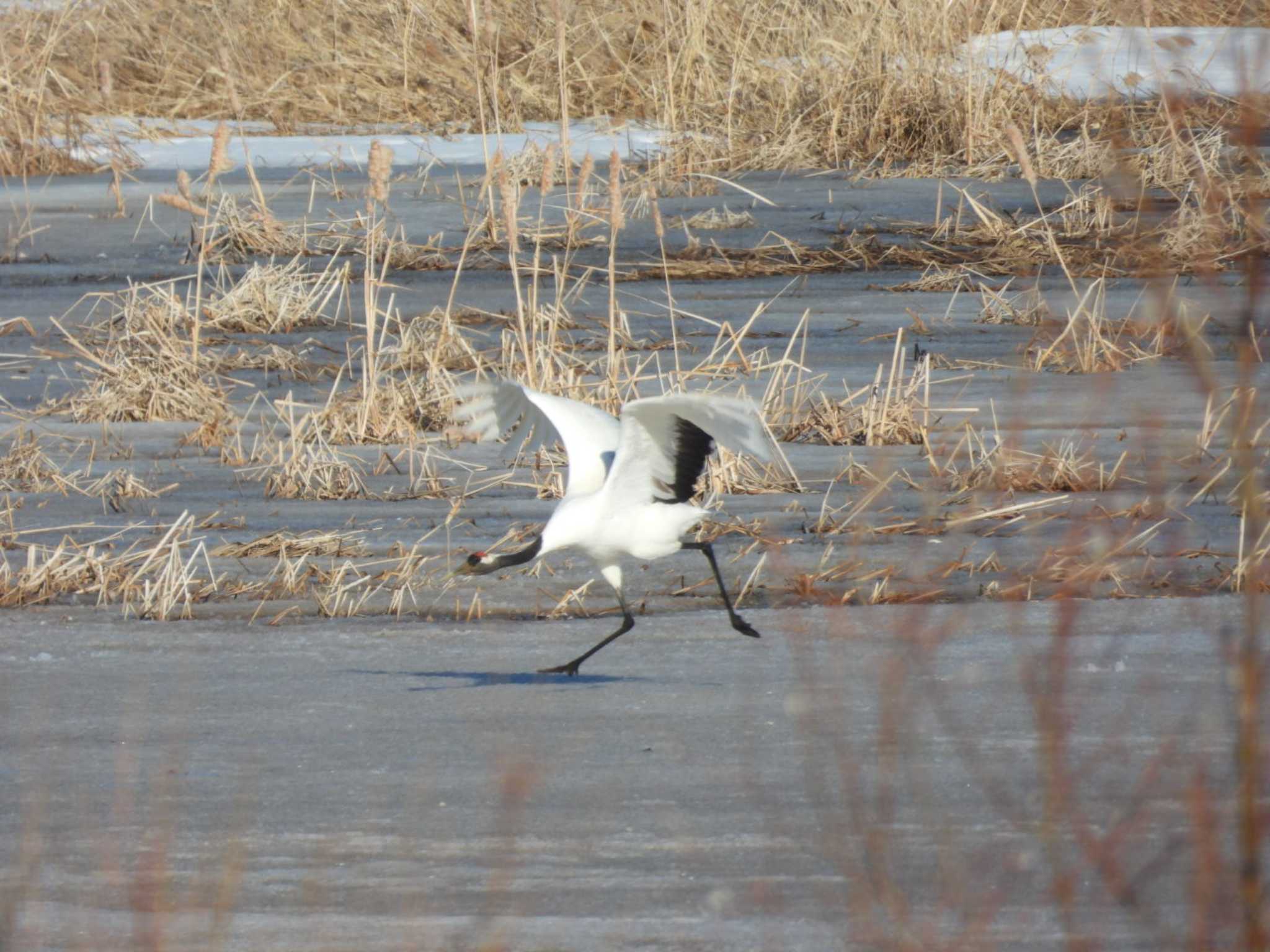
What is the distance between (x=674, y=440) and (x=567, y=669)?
0.61 m

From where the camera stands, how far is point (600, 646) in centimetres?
456

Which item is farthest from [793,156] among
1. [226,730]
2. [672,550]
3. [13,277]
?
[226,730]

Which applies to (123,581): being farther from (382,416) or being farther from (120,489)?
(382,416)

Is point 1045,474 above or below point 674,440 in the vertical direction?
below

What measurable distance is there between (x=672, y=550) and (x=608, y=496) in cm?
21

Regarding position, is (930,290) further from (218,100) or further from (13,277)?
(218,100)

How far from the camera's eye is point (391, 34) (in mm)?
16031

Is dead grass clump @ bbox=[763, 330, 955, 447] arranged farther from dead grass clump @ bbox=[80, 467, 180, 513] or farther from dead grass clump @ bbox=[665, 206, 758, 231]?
dead grass clump @ bbox=[665, 206, 758, 231]

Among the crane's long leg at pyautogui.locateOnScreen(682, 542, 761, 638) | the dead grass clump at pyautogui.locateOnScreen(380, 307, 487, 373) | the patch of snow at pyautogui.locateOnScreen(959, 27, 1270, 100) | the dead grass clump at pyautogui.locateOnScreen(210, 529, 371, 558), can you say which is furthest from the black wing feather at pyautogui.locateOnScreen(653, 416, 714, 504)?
the patch of snow at pyautogui.locateOnScreen(959, 27, 1270, 100)

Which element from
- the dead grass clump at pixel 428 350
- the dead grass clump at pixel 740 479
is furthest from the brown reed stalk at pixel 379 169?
the dead grass clump at pixel 740 479

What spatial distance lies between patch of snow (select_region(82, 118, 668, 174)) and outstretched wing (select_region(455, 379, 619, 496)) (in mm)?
7685

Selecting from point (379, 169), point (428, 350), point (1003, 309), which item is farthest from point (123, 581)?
point (1003, 309)

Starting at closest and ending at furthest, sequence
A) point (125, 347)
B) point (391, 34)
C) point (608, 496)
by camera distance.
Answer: point (608, 496), point (125, 347), point (391, 34)

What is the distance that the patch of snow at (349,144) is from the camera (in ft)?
43.6
